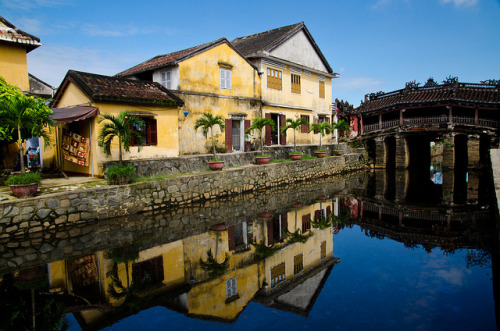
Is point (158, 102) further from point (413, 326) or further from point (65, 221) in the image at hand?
point (413, 326)

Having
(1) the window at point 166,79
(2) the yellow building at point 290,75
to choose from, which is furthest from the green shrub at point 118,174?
(2) the yellow building at point 290,75

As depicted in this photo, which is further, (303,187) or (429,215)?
(303,187)

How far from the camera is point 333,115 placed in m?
28.5

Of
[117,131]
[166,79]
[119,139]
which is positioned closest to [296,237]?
[119,139]

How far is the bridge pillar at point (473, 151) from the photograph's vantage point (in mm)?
24141

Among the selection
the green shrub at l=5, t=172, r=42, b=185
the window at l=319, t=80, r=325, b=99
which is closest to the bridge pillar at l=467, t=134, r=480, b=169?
the window at l=319, t=80, r=325, b=99

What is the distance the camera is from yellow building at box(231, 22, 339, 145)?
21016 mm

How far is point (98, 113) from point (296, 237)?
8709mm

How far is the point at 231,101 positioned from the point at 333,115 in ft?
41.9

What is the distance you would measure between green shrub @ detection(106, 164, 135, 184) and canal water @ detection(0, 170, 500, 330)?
1.34 meters

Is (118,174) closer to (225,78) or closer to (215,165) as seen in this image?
(215,165)

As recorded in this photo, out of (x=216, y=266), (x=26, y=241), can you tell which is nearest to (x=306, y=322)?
(x=216, y=266)

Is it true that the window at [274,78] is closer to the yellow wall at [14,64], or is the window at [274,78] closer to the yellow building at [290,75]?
the yellow building at [290,75]

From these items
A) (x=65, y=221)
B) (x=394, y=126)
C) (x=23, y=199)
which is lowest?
(x=65, y=221)
